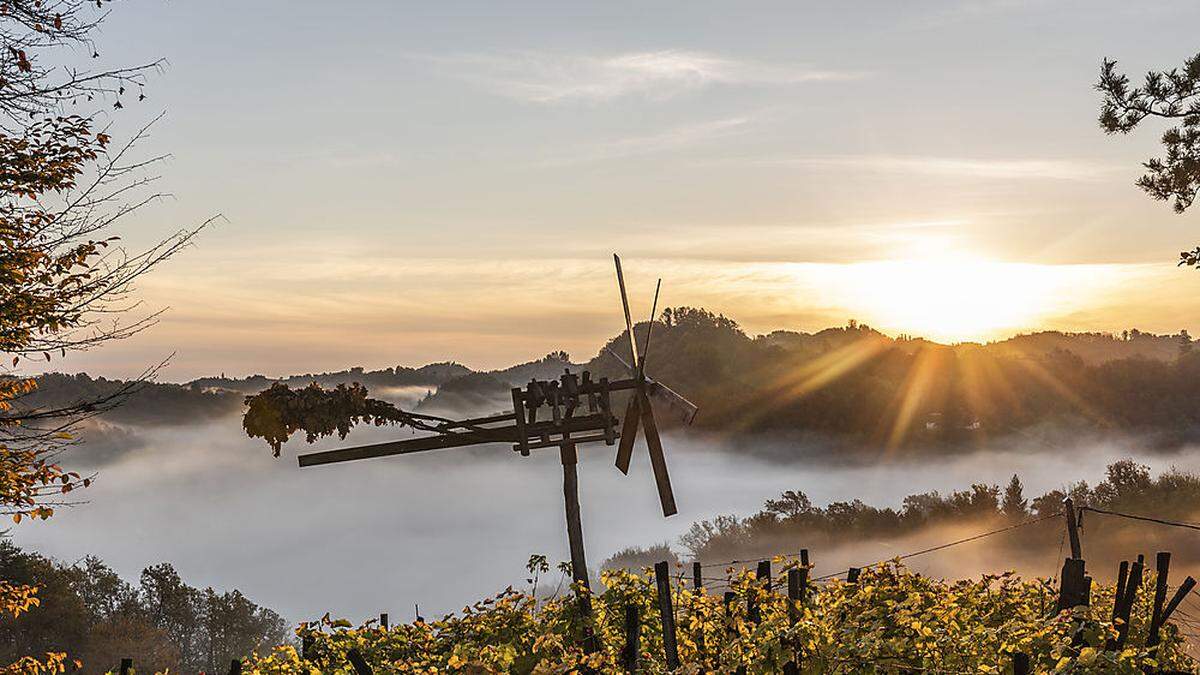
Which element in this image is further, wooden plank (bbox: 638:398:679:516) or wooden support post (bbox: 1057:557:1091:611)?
wooden plank (bbox: 638:398:679:516)

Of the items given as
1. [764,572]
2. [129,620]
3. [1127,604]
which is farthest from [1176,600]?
[129,620]

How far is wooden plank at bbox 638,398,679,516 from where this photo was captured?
541 inches

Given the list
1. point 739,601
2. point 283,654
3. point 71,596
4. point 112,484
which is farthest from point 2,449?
point 112,484

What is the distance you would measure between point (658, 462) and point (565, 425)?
54.1 inches

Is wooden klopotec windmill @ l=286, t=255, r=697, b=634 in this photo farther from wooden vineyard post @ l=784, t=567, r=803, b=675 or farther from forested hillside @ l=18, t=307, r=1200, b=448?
forested hillside @ l=18, t=307, r=1200, b=448

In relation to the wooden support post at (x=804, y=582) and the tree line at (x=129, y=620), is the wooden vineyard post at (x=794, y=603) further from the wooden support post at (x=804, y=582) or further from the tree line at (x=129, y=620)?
the tree line at (x=129, y=620)

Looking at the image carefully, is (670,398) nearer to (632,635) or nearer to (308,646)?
→ (632,635)

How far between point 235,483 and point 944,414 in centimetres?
10949

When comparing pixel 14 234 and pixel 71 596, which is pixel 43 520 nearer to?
pixel 14 234

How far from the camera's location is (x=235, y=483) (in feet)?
492

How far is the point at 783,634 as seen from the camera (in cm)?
838

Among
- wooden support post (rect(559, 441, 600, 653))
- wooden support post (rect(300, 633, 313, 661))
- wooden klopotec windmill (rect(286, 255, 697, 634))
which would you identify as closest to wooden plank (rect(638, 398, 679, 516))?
wooden klopotec windmill (rect(286, 255, 697, 634))

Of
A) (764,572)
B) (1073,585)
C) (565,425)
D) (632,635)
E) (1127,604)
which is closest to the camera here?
(632,635)

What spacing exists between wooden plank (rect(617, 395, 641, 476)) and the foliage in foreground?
7.28ft
